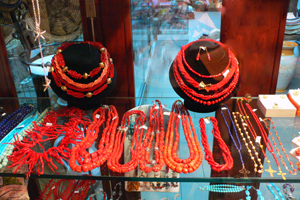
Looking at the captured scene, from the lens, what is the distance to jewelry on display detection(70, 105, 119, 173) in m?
0.96

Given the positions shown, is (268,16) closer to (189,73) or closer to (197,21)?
(197,21)

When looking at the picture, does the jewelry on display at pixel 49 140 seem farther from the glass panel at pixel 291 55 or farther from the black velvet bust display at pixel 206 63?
the glass panel at pixel 291 55

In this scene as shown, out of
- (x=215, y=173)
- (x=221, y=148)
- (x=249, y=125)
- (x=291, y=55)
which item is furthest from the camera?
(x=291, y=55)

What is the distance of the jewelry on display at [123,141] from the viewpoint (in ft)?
3.15

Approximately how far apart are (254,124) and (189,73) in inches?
15.4

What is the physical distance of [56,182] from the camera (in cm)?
122

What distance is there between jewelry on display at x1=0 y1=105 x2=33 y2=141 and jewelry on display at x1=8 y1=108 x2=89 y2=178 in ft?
0.34

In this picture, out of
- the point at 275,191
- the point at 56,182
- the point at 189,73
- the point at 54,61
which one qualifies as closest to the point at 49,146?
the point at 56,182

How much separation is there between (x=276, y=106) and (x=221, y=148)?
1.19 feet

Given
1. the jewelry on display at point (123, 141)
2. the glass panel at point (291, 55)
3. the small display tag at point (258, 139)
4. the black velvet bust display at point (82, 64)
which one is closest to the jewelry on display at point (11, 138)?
the black velvet bust display at point (82, 64)

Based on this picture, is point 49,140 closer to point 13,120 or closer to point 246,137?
point 13,120

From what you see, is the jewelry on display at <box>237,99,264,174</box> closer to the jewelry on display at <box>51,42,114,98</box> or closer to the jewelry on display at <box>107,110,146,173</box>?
the jewelry on display at <box>107,110,146,173</box>

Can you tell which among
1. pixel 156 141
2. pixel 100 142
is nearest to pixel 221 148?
pixel 156 141

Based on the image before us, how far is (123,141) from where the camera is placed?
1099mm
